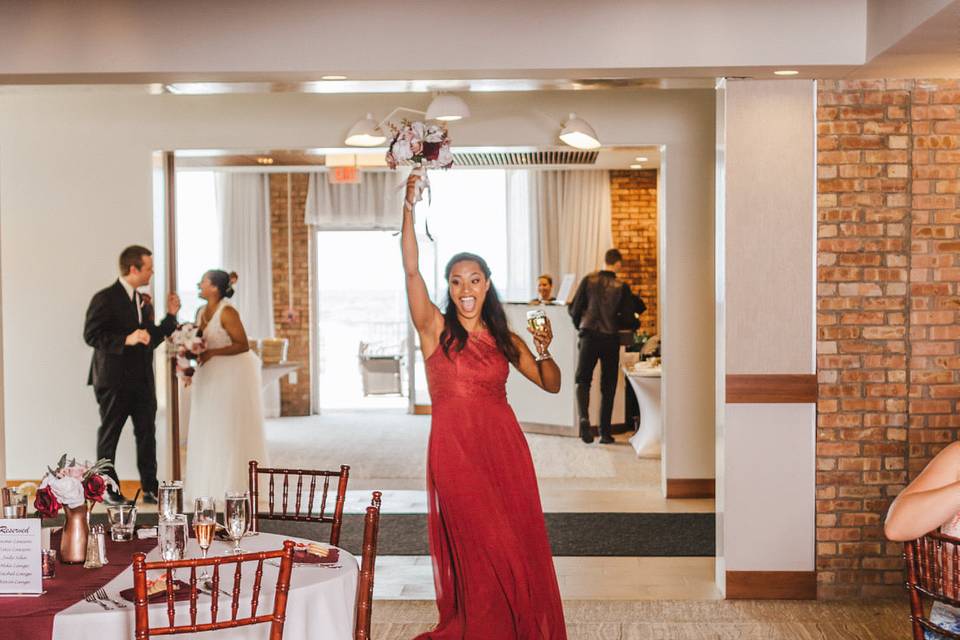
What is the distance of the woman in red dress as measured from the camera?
408cm

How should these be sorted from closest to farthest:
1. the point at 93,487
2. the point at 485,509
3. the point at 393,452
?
the point at 93,487 < the point at 485,509 < the point at 393,452

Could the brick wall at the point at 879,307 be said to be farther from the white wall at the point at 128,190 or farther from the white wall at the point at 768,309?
the white wall at the point at 128,190

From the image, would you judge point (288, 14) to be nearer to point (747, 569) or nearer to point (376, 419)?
point (747, 569)

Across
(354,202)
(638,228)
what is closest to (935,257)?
(638,228)

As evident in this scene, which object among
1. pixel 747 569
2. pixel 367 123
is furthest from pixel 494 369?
pixel 367 123

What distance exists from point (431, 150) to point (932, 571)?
7.42ft

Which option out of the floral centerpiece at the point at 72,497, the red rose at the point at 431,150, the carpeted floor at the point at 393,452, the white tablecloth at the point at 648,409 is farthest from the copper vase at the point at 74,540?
the white tablecloth at the point at 648,409

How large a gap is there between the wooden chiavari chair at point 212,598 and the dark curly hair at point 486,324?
1.83m

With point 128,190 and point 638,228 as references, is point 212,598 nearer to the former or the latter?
point 128,190

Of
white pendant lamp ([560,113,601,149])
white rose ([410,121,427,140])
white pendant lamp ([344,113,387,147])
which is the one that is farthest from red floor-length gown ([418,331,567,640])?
white pendant lamp ([344,113,387,147])

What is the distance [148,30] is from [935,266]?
395 cm

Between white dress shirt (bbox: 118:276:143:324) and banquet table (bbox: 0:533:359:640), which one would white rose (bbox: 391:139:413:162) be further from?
white dress shirt (bbox: 118:276:143:324)

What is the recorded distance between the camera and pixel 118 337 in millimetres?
6887

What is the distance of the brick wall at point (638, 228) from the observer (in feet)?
39.3
